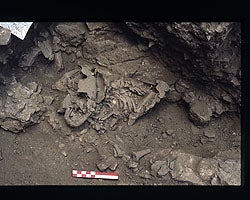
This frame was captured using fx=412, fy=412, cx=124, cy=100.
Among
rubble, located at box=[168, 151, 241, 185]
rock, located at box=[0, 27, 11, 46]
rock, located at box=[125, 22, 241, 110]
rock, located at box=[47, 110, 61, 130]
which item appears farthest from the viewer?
rock, located at box=[47, 110, 61, 130]

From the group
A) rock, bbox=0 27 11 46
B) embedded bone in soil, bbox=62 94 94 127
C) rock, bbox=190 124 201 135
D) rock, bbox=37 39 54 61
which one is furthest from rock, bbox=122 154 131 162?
rock, bbox=0 27 11 46

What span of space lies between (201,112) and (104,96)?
1136 millimetres

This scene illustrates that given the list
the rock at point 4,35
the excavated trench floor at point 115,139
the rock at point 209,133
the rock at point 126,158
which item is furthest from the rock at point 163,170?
the rock at point 4,35

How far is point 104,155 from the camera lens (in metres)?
4.60

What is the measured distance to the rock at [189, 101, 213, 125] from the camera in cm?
475

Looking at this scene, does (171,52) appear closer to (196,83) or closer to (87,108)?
(196,83)

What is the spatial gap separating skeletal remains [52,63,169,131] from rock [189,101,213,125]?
1.28 ft

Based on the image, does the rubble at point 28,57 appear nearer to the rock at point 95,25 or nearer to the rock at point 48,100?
the rock at point 48,100

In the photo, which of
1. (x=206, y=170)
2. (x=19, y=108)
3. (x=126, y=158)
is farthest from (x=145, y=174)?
(x=19, y=108)

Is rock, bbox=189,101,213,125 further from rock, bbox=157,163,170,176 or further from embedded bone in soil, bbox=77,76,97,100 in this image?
embedded bone in soil, bbox=77,76,97,100
